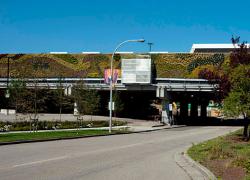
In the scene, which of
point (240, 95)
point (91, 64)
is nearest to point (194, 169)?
point (240, 95)

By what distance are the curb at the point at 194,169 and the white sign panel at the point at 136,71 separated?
44474 millimetres

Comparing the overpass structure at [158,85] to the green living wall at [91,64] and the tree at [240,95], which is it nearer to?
the green living wall at [91,64]

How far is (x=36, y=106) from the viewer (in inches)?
1453

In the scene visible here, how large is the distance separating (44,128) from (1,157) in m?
23.9

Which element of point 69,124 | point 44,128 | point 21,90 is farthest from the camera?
point 69,124

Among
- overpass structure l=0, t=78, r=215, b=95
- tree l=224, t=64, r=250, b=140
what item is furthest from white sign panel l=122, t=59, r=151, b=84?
tree l=224, t=64, r=250, b=140

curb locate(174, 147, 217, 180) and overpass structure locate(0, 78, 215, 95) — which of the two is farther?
overpass structure locate(0, 78, 215, 95)

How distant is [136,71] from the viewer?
2493 inches

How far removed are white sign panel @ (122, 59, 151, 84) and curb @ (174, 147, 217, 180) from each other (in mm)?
44474

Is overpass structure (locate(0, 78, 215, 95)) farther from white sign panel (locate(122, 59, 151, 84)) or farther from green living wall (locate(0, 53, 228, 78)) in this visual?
green living wall (locate(0, 53, 228, 78))

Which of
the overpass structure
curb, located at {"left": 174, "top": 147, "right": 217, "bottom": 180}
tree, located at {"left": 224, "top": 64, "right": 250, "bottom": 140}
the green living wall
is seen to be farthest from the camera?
the green living wall

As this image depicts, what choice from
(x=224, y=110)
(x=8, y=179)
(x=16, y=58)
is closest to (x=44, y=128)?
(x=224, y=110)

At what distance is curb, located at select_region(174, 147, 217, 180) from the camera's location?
12906mm

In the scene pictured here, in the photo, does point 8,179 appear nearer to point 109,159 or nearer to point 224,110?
point 109,159
